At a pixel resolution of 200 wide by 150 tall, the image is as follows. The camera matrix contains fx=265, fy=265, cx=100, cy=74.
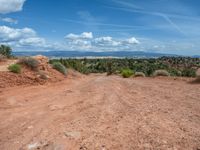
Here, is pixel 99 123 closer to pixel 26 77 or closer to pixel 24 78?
pixel 24 78

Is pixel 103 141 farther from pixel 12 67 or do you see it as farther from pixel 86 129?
pixel 12 67

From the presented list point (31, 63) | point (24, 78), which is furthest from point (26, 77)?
point (31, 63)

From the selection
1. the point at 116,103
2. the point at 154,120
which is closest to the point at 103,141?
the point at 154,120

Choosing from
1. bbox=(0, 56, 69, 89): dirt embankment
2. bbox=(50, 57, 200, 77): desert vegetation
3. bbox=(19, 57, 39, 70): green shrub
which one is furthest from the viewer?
bbox=(50, 57, 200, 77): desert vegetation

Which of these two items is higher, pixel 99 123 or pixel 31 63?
pixel 31 63

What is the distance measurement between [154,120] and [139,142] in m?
1.73

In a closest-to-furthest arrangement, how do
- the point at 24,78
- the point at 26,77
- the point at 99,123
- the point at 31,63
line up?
the point at 99,123
the point at 24,78
the point at 26,77
the point at 31,63

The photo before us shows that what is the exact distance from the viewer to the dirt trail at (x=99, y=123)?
5777 millimetres

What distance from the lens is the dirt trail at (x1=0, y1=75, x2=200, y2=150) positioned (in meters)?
5.78

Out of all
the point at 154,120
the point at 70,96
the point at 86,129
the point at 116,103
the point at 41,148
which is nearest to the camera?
the point at 41,148

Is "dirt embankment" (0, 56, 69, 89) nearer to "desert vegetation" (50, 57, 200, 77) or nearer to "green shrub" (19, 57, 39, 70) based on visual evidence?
"green shrub" (19, 57, 39, 70)

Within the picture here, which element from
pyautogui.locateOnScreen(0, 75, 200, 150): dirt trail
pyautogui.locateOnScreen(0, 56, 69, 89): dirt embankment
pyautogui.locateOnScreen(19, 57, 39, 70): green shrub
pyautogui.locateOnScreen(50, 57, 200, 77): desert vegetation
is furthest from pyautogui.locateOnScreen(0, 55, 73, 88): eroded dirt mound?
pyautogui.locateOnScreen(50, 57, 200, 77): desert vegetation

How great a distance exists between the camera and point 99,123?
714 centimetres

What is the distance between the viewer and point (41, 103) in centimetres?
1041
